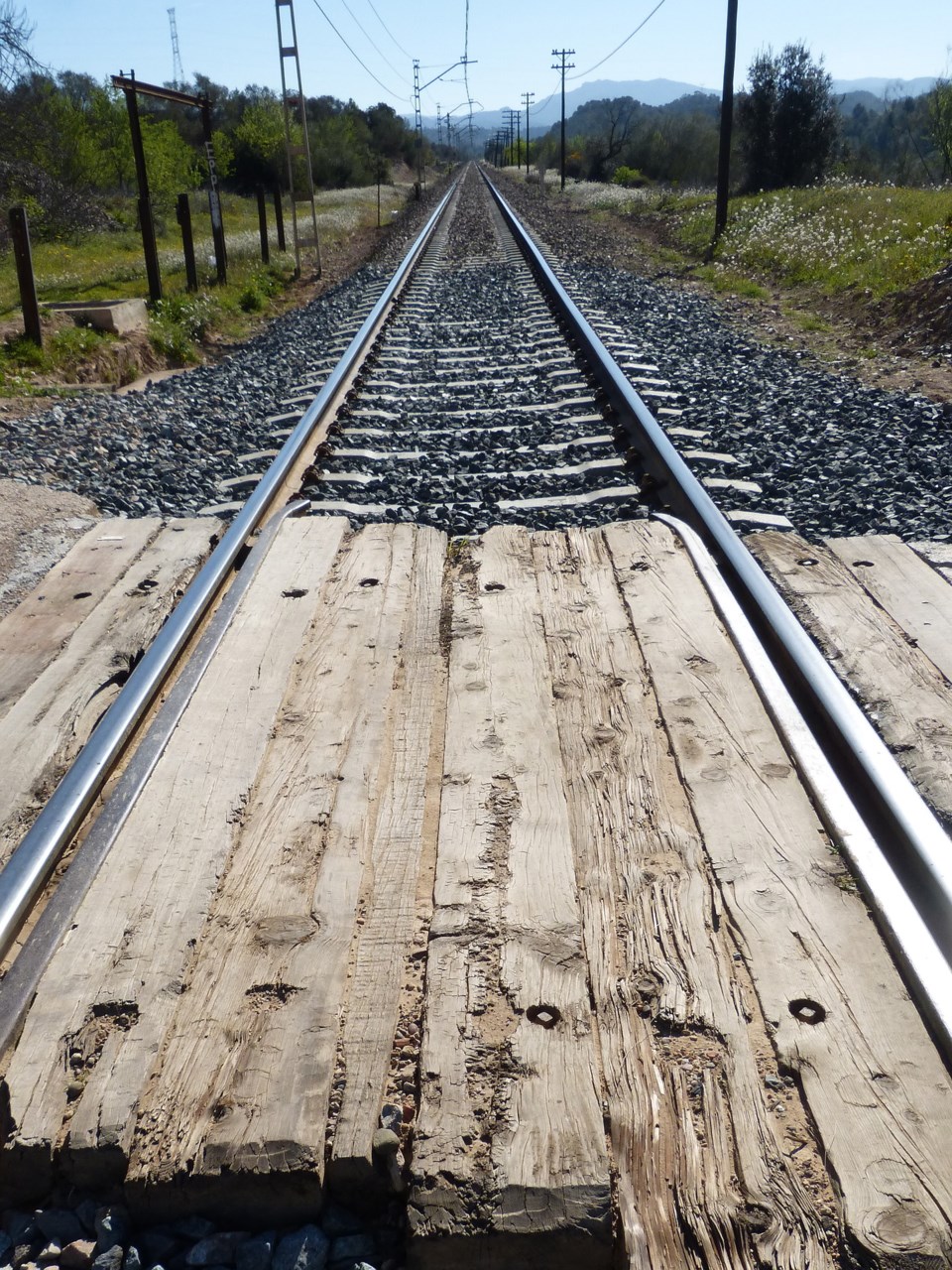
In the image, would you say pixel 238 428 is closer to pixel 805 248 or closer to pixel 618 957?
pixel 618 957

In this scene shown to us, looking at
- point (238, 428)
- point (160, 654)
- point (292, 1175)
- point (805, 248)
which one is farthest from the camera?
point (805, 248)

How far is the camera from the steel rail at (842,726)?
1926 millimetres

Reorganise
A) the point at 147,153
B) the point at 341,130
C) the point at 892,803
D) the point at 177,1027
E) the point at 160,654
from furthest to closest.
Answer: the point at 341,130 < the point at 147,153 < the point at 160,654 < the point at 892,803 < the point at 177,1027

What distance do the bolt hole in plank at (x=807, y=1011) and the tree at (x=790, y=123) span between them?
119ft

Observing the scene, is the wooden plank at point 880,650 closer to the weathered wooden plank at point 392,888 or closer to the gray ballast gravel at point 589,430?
the gray ballast gravel at point 589,430

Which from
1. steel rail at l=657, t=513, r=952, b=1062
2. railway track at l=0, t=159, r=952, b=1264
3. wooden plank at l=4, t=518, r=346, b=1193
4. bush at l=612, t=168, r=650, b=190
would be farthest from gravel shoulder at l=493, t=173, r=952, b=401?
bush at l=612, t=168, r=650, b=190

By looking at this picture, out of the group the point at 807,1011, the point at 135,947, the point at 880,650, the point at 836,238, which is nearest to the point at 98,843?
the point at 135,947

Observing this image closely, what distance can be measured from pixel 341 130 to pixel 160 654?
70483 mm

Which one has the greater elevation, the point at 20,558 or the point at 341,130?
the point at 341,130

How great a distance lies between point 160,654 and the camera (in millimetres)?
2779

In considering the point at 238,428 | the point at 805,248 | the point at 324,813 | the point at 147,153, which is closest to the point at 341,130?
the point at 147,153

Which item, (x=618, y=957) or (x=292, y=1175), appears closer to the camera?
(x=292, y=1175)

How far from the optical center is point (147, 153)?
1232 inches

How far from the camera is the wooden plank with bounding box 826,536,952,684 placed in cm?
294
